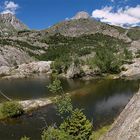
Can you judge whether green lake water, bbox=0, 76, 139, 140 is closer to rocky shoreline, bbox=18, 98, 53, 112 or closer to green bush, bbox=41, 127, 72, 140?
green bush, bbox=41, 127, 72, 140

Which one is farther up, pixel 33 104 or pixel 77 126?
pixel 77 126

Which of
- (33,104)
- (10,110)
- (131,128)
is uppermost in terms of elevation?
(131,128)

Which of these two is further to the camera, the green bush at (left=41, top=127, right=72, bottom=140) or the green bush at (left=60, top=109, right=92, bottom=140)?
the green bush at (left=60, top=109, right=92, bottom=140)

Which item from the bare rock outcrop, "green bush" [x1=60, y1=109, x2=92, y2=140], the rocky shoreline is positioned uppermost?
the bare rock outcrop

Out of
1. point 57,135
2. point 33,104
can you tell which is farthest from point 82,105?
point 57,135

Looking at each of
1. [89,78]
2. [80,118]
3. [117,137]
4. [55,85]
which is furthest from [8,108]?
[89,78]

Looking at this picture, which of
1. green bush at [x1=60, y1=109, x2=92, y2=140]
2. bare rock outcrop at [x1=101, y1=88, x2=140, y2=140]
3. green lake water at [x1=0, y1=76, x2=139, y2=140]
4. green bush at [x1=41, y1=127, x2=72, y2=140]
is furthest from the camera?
green lake water at [x1=0, y1=76, x2=139, y2=140]

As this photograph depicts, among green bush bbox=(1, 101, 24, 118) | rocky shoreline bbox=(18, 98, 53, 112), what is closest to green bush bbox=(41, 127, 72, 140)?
green bush bbox=(1, 101, 24, 118)

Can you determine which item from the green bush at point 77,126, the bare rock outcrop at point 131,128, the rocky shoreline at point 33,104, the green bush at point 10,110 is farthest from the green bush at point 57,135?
the rocky shoreline at point 33,104

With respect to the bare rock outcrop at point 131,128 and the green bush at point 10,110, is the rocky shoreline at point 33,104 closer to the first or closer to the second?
the green bush at point 10,110

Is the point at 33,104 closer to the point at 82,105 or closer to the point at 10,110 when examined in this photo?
the point at 10,110

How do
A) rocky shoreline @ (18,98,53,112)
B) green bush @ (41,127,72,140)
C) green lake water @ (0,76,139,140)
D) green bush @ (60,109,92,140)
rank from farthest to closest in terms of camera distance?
rocky shoreline @ (18,98,53,112) → green lake water @ (0,76,139,140) → green bush @ (60,109,92,140) → green bush @ (41,127,72,140)

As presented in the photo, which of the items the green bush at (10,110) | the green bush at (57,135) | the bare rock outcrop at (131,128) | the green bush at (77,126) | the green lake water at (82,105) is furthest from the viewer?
the green bush at (10,110)

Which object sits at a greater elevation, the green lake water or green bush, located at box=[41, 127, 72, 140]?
green bush, located at box=[41, 127, 72, 140]
